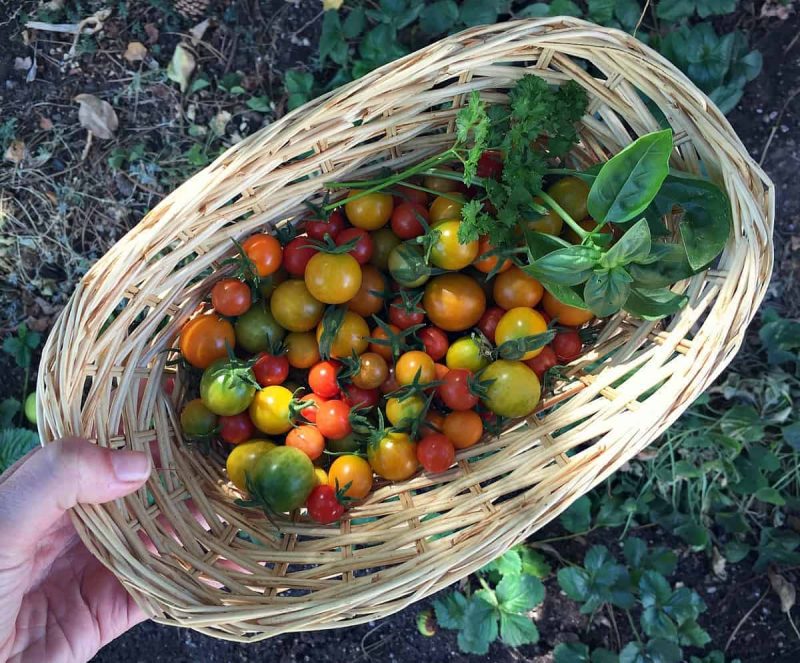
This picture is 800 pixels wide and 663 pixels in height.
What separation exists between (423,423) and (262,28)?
166 cm

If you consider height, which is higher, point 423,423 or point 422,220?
point 422,220

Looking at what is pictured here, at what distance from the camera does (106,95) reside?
2.57 meters

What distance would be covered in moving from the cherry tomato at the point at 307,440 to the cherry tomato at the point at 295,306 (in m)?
0.28

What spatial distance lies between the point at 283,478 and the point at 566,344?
851mm

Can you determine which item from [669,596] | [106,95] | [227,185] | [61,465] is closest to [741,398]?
[669,596]

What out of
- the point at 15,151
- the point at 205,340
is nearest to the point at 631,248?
the point at 205,340

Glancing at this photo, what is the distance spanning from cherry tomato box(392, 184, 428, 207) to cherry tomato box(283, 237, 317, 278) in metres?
0.29

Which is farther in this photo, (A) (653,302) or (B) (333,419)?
(B) (333,419)

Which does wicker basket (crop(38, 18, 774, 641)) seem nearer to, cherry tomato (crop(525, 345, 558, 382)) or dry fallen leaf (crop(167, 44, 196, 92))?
cherry tomato (crop(525, 345, 558, 382))

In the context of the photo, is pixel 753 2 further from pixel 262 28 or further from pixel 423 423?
pixel 423 423

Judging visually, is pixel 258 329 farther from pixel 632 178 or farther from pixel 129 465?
pixel 632 178

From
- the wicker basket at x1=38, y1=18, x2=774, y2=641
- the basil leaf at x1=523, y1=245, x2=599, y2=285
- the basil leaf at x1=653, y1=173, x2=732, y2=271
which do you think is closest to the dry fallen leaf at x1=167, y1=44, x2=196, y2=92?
the wicker basket at x1=38, y1=18, x2=774, y2=641

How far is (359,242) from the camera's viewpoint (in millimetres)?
1869

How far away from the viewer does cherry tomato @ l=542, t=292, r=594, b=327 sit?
188 cm
